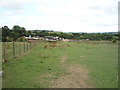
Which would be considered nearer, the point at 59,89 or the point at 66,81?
the point at 59,89

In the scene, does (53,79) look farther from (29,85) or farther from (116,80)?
(116,80)

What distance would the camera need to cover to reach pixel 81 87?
6004 mm

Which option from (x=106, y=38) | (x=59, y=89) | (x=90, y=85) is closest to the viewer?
(x=59, y=89)

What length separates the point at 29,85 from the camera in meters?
6.04

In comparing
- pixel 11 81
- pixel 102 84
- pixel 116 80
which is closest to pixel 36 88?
pixel 11 81

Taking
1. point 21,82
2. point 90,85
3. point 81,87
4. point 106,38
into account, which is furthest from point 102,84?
point 106,38

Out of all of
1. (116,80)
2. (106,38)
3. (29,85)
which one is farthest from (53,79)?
(106,38)

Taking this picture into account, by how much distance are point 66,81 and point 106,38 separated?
68.0 metres

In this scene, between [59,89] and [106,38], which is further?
[106,38]

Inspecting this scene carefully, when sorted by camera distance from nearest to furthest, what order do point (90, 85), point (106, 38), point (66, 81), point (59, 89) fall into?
point (59, 89)
point (90, 85)
point (66, 81)
point (106, 38)

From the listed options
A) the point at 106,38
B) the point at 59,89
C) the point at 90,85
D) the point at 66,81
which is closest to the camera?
the point at 59,89

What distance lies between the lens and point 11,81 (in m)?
6.58

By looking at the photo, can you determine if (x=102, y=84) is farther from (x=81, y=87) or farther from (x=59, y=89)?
(x=59, y=89)

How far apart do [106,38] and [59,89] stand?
6910cm
